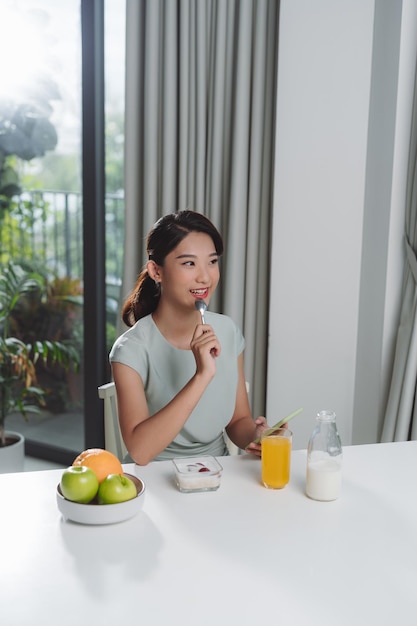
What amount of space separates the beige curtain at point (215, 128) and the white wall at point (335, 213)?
0.33ft

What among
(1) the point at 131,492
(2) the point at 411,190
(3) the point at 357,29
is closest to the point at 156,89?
(3) the point at 357,29

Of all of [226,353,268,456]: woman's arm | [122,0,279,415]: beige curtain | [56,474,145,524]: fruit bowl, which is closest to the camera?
[56,474,145,524]: fruit bowl

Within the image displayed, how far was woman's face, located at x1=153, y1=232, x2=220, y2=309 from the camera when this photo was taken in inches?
68.6

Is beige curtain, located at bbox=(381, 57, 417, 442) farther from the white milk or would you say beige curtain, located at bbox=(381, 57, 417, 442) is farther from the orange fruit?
the orange fruit

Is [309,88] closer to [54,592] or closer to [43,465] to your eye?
[54,592]

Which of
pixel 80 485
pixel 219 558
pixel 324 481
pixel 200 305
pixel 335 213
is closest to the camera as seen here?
pixel 219 558

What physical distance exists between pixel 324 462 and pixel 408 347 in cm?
115

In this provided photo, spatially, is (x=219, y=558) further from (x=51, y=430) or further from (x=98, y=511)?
(x=51, y=430)

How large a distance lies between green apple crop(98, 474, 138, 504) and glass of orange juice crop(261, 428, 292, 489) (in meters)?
0.30

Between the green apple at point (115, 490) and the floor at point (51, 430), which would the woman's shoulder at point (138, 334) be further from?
the floor at point (51, 430)

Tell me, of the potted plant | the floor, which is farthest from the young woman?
the floor

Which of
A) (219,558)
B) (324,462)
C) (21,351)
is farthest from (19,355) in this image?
(219,558)

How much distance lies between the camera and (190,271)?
1745 millimetres

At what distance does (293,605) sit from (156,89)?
7.14 ft
